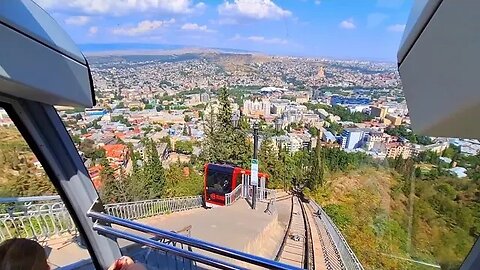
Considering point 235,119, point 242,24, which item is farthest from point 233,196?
point 242,24

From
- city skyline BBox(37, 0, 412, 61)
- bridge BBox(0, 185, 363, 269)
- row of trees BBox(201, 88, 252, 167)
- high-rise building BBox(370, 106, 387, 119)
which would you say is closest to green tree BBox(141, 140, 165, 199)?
bridge BBox(0, 185, 363, 269)

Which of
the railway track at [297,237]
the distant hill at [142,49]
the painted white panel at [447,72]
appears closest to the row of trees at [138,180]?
the distant hill at [142,49]

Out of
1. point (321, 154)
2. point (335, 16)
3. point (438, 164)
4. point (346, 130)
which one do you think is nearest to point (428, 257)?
point (438, 164)

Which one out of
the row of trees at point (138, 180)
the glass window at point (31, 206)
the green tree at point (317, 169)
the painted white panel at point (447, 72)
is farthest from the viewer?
the green tree at point (317, 169)

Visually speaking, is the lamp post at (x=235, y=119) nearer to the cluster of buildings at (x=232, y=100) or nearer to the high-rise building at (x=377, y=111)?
the cluster of buildings at (x=232, y=100)

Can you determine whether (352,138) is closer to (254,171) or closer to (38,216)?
(254,171)

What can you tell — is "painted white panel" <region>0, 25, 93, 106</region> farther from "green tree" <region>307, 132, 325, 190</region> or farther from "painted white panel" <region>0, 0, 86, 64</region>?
"green tree" <region>307, 132, 325, 190</region>
